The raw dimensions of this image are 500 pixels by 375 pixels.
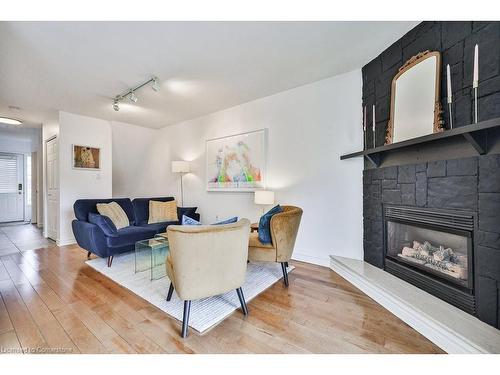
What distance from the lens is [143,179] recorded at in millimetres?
5211

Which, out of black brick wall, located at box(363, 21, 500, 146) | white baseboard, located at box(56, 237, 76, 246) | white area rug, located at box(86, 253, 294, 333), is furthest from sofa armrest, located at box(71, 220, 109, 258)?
black brick wall, located at box(363, 21, 500, 146)

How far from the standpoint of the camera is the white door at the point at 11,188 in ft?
20.3

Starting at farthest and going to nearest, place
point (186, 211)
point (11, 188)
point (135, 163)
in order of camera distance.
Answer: point (11, 188) < point (135, 163) < point (186, 211)

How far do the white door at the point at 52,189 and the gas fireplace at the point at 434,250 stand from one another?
5218mm

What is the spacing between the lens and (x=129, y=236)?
9.90ft

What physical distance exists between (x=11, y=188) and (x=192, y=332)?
8079 mm

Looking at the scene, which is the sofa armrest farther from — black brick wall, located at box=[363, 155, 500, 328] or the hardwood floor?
black brick wall, located at box=[363, 155, 500, 328]

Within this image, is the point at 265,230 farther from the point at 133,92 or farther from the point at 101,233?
the point at 133,92

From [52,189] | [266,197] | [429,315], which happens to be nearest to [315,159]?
[266,197]

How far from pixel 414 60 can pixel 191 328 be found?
2.84 metres
